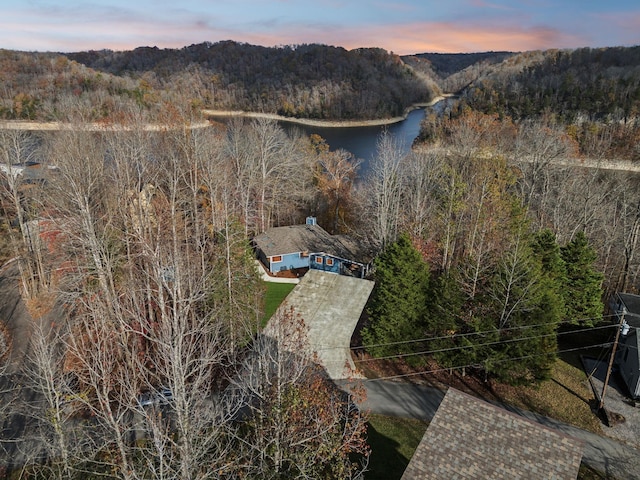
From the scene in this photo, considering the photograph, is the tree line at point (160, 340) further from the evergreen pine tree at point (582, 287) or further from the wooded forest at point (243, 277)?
the evergreen pine tree at point (582, 287)

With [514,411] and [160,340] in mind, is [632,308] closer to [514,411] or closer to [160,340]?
[514,411]

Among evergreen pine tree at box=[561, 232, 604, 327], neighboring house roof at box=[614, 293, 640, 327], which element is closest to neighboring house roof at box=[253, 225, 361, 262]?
evergreen pine tree at box=[561, 232, 604, 327]

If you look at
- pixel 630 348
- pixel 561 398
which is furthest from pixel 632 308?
pixel 561 398

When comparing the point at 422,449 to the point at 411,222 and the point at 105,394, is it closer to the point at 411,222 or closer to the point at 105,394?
the point at 105,394

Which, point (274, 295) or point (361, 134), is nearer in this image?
point (274, 295)

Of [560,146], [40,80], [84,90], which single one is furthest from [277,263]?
[40,80]

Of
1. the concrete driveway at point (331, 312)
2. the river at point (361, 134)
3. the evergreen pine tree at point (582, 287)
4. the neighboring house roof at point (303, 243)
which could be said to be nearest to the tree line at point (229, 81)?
the river at point (361, 134)
